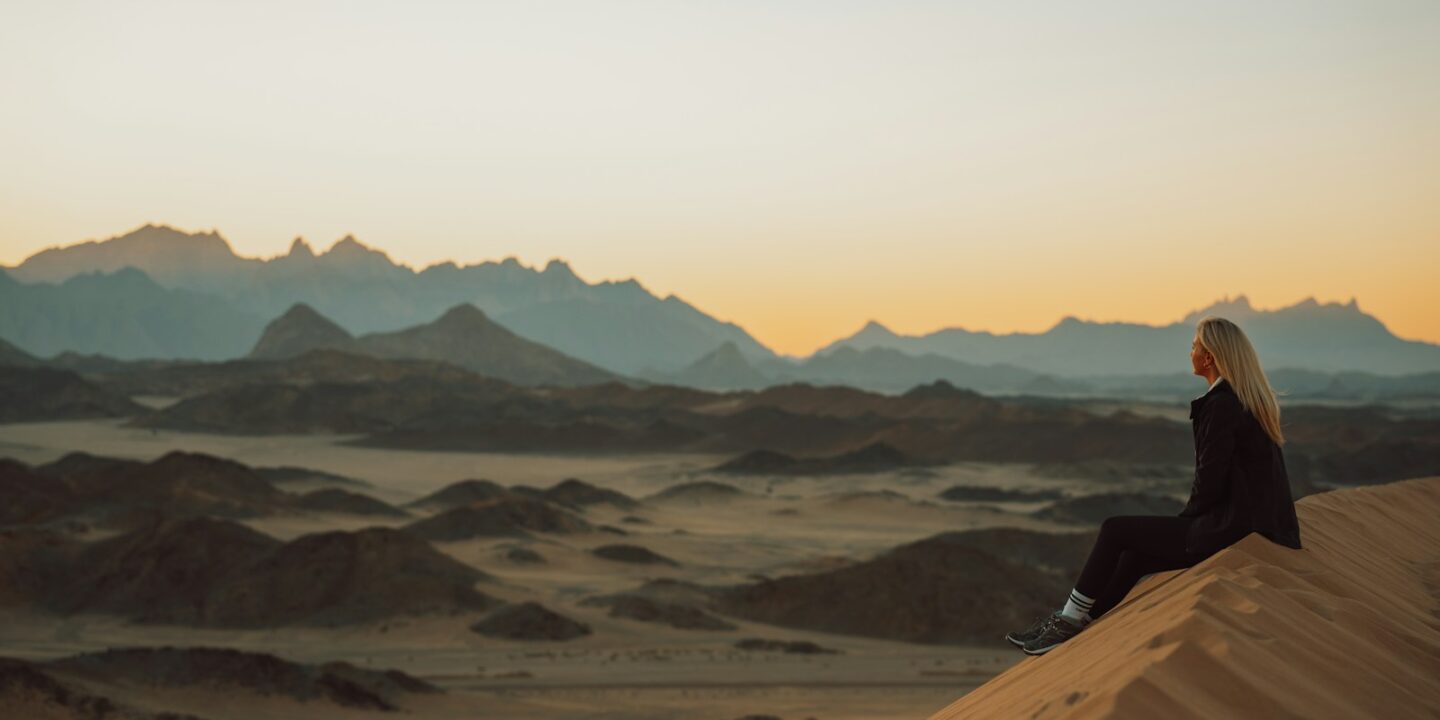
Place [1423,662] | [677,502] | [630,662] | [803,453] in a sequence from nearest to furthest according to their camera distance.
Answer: [1423,662], [630,662], [677,502], [803,453]

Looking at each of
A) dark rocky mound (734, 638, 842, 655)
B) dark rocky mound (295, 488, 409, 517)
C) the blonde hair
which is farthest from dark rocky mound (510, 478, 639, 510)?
the blonde hair

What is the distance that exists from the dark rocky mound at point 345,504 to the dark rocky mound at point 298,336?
408 ft

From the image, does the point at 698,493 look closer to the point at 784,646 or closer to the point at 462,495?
the point at 462,495

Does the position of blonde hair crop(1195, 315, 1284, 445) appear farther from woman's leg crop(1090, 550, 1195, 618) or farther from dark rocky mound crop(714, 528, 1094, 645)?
dark rocky mound crop(714, 528, 1094, 645)

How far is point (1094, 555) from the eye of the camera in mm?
6578

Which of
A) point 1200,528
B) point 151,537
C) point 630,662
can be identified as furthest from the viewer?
point 151,537

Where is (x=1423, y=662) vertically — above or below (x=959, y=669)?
above

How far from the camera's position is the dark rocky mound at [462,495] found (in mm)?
60719

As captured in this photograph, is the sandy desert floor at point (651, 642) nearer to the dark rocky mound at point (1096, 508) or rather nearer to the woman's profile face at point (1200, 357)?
the dark rocky mound at point (1096, 508)

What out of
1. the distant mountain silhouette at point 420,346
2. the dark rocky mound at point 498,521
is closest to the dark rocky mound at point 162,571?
the dark rocky mound at point 498,521

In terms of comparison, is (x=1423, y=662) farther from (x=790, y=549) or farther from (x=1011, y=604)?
(x=790, y=549)

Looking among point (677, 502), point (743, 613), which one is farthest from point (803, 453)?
point (743, 613)

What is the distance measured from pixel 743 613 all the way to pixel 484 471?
169 ft

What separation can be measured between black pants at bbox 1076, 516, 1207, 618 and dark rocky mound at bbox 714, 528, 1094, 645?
27.8m
